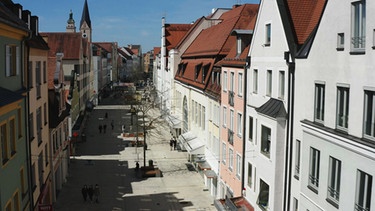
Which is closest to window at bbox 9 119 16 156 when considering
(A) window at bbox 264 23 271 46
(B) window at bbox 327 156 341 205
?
(B) window at bbox 327 156 341 205

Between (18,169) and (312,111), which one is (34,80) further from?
(312,111)

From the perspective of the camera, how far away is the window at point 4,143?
13.6m

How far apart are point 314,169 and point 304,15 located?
21.5ft

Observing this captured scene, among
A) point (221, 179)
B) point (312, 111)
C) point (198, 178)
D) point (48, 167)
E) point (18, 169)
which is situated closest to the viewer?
point (312, 111)

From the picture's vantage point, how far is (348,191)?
12.1m

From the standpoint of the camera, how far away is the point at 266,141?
18922 millimetres

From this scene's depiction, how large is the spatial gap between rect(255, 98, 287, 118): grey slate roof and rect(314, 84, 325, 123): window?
2.46 meters

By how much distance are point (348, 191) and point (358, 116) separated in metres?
2.24

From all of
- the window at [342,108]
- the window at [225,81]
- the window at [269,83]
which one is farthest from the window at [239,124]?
the window at [342,108]

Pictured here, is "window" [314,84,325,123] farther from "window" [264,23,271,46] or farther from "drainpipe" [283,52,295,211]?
"window" [264,23,271,46]

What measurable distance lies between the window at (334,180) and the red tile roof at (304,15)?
5.45m

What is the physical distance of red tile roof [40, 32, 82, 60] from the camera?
54.2 m

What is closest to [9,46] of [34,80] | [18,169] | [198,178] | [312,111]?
[18,169]

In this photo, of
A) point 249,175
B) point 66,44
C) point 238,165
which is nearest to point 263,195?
point 249,175
